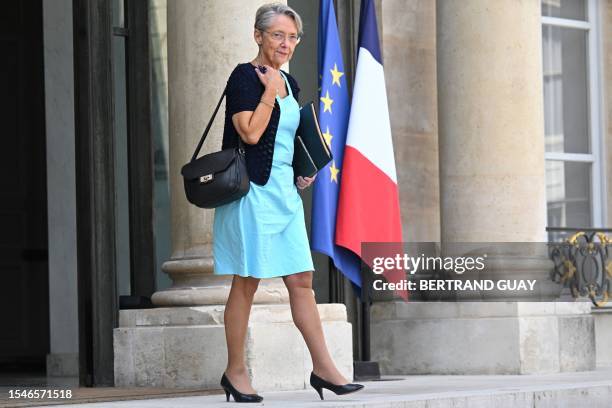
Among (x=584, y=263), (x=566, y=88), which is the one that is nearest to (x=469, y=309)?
(x=584, y=263)

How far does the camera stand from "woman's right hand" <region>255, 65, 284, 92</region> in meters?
7.38

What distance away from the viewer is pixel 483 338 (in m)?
11.0

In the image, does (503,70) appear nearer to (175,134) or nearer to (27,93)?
(175,134)

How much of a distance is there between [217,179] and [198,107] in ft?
6.16

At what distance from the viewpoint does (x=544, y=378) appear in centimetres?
1018

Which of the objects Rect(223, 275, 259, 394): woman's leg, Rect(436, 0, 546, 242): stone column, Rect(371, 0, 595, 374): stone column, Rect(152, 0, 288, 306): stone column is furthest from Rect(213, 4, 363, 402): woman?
Rect(436, 0, 546, 242): stone column

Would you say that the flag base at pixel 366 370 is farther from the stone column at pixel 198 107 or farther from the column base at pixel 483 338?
the stone column at pixel 198 107

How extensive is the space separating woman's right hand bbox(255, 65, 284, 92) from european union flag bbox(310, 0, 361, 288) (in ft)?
8.82

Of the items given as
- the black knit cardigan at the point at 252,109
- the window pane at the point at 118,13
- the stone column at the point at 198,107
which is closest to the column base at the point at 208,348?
the stone column at the point at 198,107

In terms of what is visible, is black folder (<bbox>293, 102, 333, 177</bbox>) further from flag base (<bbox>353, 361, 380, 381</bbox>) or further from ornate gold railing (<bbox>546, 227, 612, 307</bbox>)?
ornate gold railing (<bbox>546, 227, 612, 307</bbox>)

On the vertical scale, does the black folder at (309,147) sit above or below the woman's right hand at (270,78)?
below

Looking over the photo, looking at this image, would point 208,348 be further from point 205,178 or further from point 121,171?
point 205,178

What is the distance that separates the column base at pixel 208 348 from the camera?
28.3 ft

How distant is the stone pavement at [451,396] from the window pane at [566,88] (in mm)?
3880
